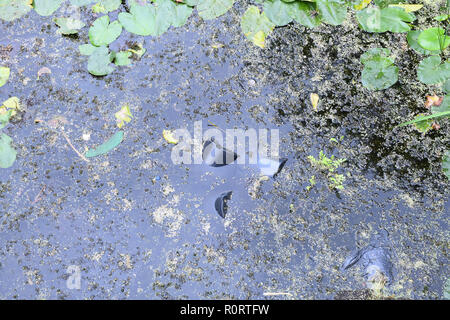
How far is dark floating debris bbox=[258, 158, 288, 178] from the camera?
139 cm

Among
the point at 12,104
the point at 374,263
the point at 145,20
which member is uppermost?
the point at 145,20

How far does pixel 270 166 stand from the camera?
4.59ft

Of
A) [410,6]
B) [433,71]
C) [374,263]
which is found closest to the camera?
[374,263]

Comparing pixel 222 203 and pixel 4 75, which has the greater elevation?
pixel 4 75

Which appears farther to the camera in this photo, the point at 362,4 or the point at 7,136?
the point at 362,4

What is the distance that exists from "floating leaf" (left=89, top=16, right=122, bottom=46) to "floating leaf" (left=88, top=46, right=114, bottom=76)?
0.04 m

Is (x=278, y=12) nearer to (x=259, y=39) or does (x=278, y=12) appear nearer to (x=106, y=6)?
(x=259, y=39)

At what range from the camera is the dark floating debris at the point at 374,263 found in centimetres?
128

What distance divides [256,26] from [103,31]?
605 millimetres

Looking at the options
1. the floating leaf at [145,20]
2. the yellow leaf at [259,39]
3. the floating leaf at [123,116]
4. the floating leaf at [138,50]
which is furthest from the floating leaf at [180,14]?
the floating leaf at [123,116]

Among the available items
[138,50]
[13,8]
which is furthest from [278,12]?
[13,8]

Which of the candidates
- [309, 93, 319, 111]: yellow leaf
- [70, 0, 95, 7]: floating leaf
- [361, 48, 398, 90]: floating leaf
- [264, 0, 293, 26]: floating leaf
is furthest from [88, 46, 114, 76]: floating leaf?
[361, 48, 398, 90]: floating leaf

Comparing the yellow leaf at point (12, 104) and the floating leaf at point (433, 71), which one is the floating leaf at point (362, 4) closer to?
the floating leaf at point (433, 71)
